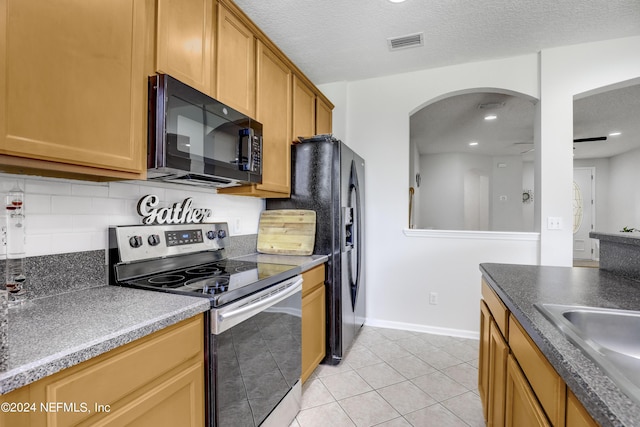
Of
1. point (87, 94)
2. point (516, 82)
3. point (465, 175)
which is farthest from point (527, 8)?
point (465, 175)

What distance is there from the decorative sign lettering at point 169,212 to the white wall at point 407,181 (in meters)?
1.82

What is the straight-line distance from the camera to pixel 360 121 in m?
3.28

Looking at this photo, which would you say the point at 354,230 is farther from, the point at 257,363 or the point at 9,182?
the point at 9,182

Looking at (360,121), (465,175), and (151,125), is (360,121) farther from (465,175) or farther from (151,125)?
(465,175)

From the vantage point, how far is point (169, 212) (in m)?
1.71

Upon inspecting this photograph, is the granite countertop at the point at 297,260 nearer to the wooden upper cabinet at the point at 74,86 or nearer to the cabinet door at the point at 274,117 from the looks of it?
the cabinet door at the point at 274,117

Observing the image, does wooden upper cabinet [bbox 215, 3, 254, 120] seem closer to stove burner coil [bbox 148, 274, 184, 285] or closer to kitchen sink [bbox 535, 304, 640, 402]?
stove burner coil [bbox 148, 274, 184, 285]

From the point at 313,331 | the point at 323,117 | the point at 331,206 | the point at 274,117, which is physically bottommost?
the point at 313,331

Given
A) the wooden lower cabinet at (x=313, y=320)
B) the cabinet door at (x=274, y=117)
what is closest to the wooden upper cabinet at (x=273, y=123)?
the cabinet door at (x=274, y=117)

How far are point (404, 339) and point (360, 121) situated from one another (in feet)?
7.28

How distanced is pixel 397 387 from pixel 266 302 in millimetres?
1260

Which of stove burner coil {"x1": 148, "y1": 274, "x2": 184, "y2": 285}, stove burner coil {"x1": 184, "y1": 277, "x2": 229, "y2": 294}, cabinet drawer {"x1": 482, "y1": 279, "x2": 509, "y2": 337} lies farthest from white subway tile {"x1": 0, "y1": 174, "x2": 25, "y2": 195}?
cabinet drawer {"x1": 482, "y1": 279, "x2": 509, "y2": 337}

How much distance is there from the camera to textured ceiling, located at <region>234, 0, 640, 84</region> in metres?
2.05

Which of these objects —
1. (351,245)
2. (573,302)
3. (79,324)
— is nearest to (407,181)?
(351,245)
